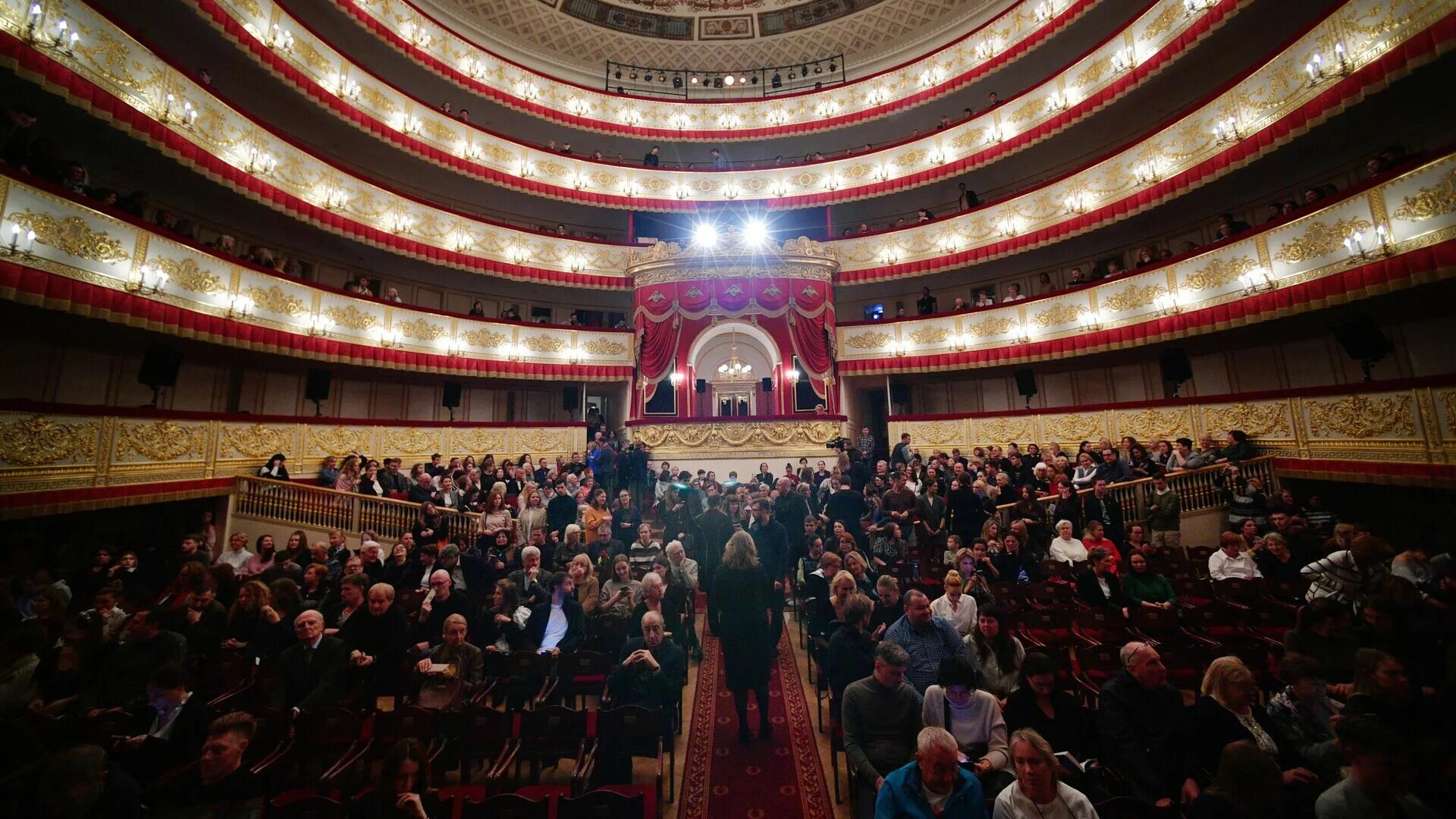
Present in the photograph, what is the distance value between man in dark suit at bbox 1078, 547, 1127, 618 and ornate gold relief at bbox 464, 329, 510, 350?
13.0 metres

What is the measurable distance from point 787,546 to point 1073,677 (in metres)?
2.90

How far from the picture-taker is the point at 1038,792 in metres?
2.15

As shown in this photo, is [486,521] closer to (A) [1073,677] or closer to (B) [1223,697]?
(A) [1073,677]

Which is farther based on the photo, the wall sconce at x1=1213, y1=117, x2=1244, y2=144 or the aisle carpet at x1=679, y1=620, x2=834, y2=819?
the wall sconce at x1=1213, y1=117, x2=1244, y2=144

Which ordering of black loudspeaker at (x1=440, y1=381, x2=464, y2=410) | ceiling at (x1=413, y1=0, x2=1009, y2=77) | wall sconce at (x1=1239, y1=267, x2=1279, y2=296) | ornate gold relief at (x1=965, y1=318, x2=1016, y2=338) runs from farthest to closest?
ceiling at (x1=413, y1=0, x2=1009, y2=77) < black loudspeaker at (x1=440, y1=381, x2=464, y2=410) < ornate gold relief at (x1=965, y1=318, x2=1016, y2=338) < wall sconce at (x1=1239, y1=267, x2=1279, y2=296)

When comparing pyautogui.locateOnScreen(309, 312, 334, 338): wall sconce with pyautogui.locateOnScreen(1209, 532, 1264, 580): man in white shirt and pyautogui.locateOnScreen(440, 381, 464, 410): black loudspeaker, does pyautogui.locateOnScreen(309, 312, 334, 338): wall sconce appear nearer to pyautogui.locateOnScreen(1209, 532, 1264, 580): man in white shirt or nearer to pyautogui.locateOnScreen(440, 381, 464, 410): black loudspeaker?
pyautogui.locateOnScreen(440, 381, 464, 410): black loudspeaker

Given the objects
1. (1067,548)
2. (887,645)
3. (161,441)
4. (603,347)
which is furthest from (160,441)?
(1067,548)

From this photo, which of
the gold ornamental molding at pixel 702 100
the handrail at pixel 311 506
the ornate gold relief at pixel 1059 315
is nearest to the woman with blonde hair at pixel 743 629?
the handrail at pixel 311 506

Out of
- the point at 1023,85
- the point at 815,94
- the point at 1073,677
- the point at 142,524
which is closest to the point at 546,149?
the point at 815,94

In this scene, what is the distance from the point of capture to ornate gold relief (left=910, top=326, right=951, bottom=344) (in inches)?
536

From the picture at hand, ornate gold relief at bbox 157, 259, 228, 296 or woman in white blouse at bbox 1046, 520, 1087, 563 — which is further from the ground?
ornate gold relief at bbox 157, 259, 228, 296

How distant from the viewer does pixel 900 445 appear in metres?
11.5

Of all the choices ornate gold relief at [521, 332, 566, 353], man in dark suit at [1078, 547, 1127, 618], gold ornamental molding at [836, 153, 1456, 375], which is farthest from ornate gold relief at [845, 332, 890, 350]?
man in dark suit at [1078, 547, 1127, 618]

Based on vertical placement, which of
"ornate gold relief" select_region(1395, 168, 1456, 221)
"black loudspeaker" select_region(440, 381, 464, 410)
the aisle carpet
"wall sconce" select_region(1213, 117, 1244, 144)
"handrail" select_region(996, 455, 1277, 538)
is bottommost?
the aisle carpet
